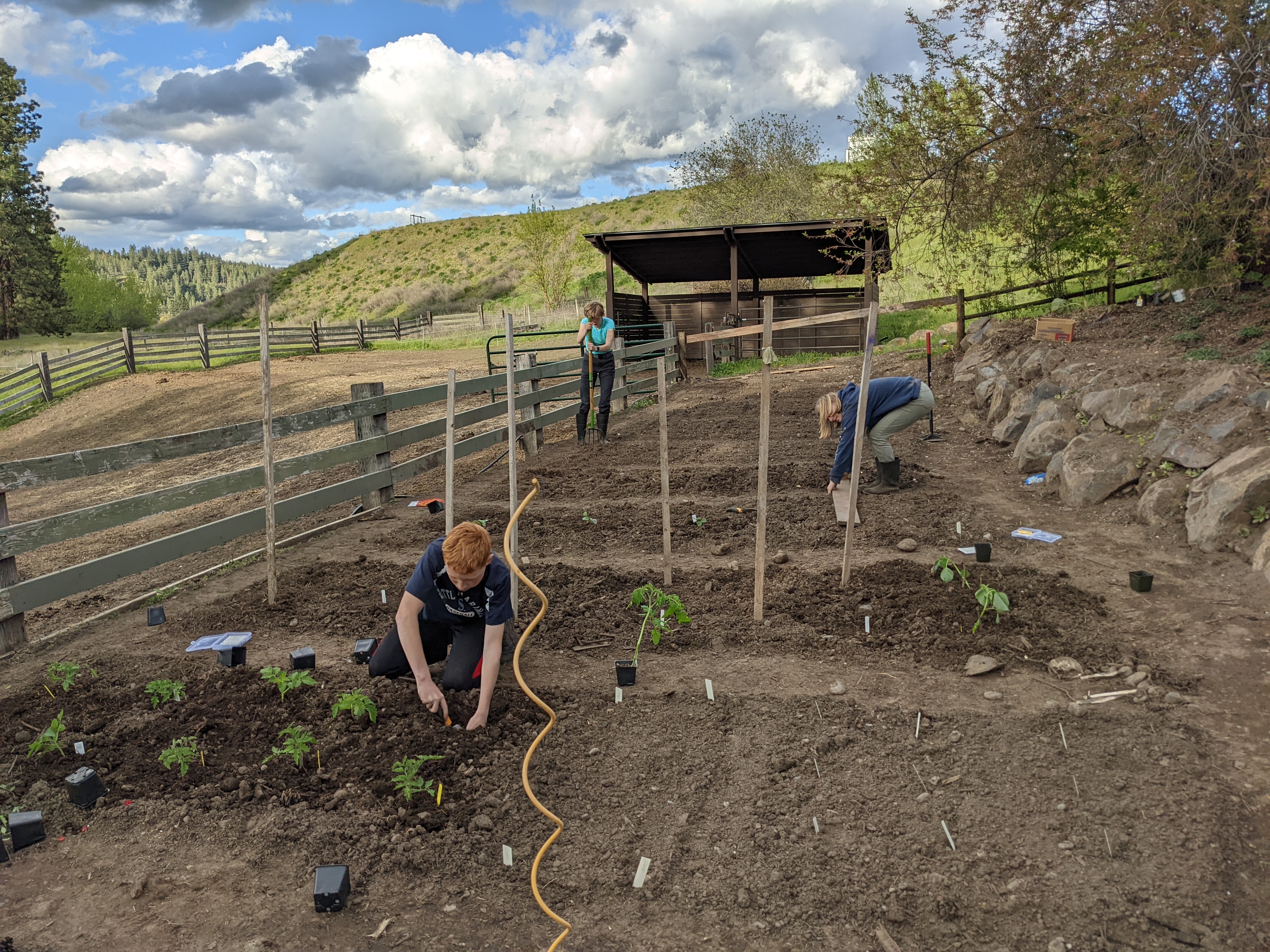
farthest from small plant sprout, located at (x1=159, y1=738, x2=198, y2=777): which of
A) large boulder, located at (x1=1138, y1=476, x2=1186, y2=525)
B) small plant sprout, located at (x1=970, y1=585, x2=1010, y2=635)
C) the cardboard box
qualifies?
the cardboard box

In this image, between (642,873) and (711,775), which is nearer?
(642,873)

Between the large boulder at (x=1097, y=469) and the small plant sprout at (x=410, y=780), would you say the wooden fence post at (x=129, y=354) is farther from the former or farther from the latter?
the large boulder at (x=1097, y=469)

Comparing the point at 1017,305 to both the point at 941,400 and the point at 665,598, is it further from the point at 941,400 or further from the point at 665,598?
the point at 665,598

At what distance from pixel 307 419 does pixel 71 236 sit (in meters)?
59.0

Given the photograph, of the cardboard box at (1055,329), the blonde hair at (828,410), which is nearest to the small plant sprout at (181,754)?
the blonde hair at (828,410)

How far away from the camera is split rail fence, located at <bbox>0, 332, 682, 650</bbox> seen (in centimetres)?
437

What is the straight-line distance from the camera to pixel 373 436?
7457 mm

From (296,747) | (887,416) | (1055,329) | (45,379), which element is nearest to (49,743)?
(296,747)

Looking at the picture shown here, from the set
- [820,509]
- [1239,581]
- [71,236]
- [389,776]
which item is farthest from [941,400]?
[71,236]

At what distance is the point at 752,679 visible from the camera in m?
3.90

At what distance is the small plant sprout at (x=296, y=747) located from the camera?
3146mm

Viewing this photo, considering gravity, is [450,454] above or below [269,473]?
above

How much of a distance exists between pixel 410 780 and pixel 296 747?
0.55 meters

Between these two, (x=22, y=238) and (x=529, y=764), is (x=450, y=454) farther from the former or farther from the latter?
(x=22, y=238)
